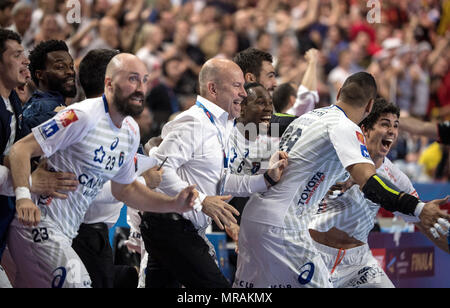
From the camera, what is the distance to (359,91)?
5.79 metres

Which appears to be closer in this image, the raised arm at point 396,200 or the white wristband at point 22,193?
the white wristband at point 22,193

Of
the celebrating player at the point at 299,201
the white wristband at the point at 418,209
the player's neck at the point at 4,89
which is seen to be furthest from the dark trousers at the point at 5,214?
the white wristband at the point at 418,209

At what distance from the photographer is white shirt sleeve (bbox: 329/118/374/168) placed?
203 inches

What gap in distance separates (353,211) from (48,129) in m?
3.34

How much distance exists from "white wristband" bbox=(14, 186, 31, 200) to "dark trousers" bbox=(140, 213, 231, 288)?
5.23ft

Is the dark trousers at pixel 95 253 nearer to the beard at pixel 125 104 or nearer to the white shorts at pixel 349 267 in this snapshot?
the beard at pixel 125 104

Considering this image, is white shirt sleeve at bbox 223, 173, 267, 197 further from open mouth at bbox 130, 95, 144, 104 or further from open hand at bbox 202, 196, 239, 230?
open mouth at bbox 130, 95, 144, 104

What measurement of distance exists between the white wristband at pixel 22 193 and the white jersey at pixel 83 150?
0.30 metres

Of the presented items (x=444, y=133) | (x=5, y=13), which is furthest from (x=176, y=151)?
(x=5, y=13)

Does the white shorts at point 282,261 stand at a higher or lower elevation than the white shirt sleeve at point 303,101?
lower

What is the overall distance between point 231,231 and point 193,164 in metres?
1.07

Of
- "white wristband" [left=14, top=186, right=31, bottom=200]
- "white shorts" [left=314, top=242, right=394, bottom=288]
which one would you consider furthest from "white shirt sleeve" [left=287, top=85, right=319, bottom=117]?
"white wristband" [left=14, top=186, right=31, bottom=200]

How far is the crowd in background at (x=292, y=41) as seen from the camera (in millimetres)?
11586
